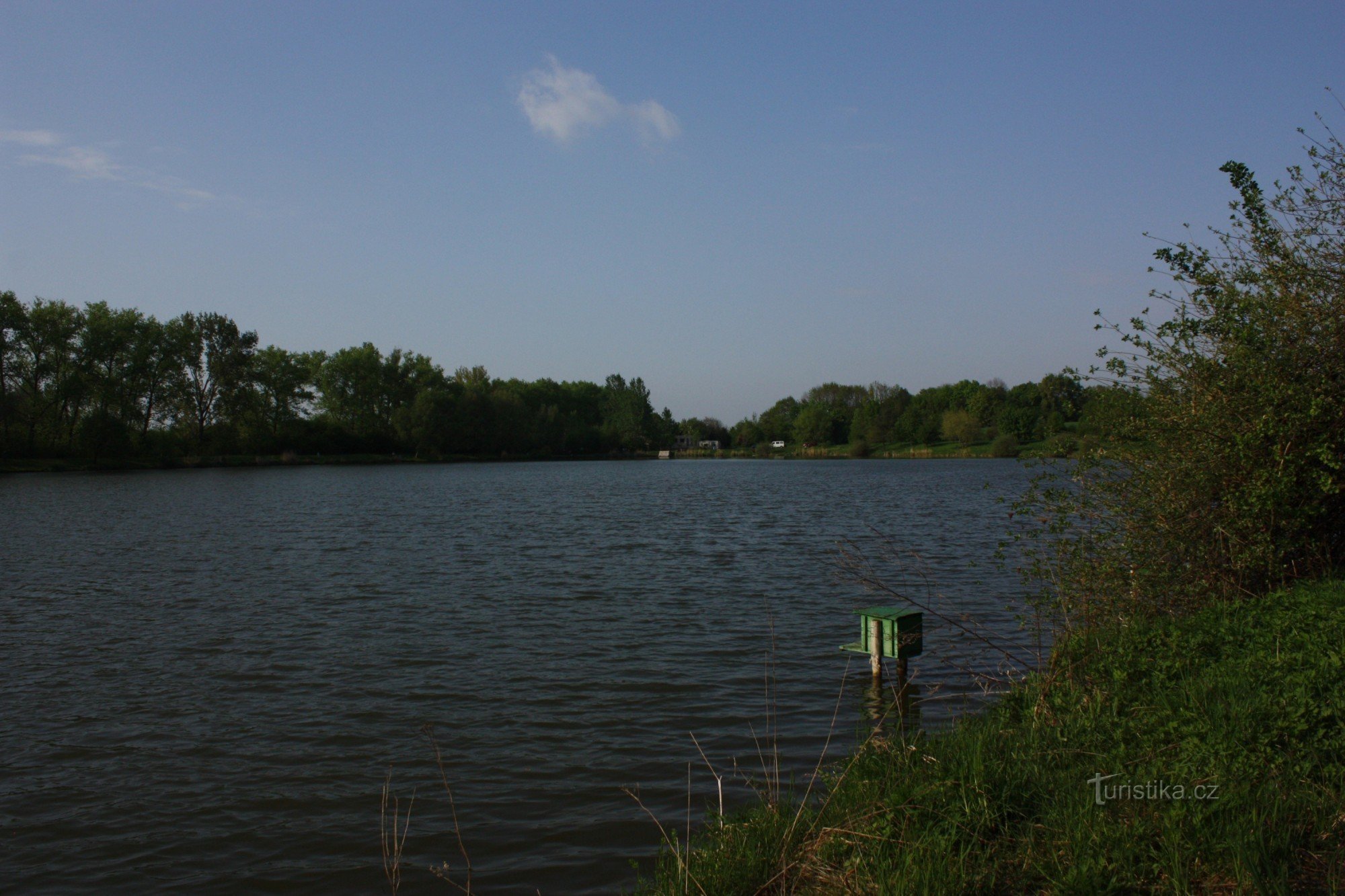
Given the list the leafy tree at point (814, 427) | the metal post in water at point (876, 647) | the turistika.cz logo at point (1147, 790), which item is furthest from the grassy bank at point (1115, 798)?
the leafy tree at point (814, 427)

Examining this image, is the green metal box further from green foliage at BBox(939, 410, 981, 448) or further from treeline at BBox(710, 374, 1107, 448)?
green foliage at BBox(939, 410, 981, 448)

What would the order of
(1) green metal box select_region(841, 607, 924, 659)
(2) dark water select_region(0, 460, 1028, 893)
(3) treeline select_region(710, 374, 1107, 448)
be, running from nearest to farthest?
(2) dark water select_region(0, 460, 1028, 893) → (1) green metal box select_region(841, 607, 924, 659) → (3) treeline select_region(710, 374, 1107, 448)

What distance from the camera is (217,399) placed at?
88.7 m

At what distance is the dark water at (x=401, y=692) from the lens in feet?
21.5

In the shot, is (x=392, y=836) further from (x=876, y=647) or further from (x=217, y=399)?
Answer: (x=217, y=399)

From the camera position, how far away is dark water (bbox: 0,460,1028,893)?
655 cm

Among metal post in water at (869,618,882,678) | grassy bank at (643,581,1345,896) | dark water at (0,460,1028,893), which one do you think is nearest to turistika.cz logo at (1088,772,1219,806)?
grassy bank at (643,581,1345,896)

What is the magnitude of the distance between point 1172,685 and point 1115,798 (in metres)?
1.90

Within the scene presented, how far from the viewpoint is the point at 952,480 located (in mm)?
62688

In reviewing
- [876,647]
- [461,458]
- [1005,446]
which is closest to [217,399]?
[461,458]

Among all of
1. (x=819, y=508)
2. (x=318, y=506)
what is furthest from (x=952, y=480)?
(x=318, y=506)

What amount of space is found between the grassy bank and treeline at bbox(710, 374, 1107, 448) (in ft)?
391

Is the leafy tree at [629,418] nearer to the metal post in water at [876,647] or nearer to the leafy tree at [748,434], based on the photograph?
the leafy tree at [748,434]

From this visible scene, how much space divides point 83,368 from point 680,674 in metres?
85.1
